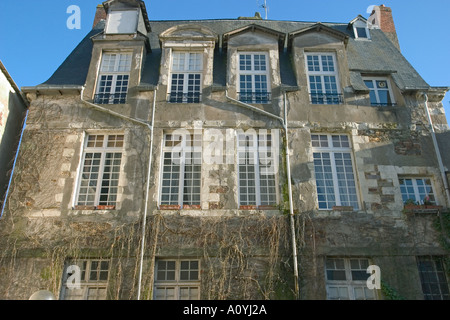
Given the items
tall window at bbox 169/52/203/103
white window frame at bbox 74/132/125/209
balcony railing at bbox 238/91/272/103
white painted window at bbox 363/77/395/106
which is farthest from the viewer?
white painted window at bbox 363/77/395/106

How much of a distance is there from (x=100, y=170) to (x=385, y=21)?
11306mm

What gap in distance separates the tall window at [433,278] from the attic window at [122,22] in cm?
980

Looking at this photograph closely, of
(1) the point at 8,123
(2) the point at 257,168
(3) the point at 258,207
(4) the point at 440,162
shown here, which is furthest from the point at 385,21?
(1) the point at 8,123

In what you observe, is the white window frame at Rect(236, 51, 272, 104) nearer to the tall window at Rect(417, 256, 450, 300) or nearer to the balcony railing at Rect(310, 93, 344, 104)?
the balcony railing at Rect(310, 93, 344, 104)

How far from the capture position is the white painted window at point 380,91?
1216 centimetres

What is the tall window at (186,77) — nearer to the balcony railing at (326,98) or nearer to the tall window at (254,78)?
the tall window at (254,78)

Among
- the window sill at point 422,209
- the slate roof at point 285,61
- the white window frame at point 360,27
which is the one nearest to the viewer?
the window sill at point 422,209

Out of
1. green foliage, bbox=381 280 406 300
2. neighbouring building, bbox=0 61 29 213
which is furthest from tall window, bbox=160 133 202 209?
green foliage, bbox=381 280 406 300

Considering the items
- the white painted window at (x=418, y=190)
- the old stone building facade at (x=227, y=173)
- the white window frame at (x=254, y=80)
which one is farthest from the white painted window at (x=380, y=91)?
the white window frame at (x=254, y=80)

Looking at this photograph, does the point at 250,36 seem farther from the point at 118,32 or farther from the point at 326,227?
the point at 326,227

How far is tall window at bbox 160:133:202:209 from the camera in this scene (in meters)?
10.6

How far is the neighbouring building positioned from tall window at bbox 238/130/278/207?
5844 mm

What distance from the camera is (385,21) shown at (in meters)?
15.8

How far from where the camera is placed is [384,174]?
1071 centimetres
